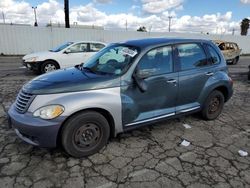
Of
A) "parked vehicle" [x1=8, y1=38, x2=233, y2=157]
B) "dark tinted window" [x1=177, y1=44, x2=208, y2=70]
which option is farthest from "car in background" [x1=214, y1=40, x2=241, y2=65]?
"dark tinted window" [x1=177, y1=44, x2=208, y2=70]

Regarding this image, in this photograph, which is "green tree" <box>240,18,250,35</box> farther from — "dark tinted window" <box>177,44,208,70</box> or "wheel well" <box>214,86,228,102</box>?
"dark tinted window" <box>177,44,208,70</box>

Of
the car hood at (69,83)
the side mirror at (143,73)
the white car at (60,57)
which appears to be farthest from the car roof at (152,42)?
the white car at (60,57)

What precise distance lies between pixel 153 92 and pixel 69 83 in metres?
1.36

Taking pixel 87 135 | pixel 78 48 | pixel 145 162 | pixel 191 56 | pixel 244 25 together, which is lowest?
pixel 145 162

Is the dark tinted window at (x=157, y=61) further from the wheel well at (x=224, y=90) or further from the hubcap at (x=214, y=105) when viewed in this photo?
the wheel well at (x=224, y=90)

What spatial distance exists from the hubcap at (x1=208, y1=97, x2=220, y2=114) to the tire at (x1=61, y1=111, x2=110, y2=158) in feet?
8.08

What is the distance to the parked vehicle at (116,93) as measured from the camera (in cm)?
326

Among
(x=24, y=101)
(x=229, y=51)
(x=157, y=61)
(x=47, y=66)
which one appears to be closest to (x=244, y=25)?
(x=229, y=51)

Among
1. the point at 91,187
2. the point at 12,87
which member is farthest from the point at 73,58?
the point at 91,187

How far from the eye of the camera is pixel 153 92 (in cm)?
397

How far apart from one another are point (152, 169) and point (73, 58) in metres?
7.90

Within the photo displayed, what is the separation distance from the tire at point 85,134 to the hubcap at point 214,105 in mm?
2461

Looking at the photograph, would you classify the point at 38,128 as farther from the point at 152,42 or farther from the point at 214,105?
the point at 214,105

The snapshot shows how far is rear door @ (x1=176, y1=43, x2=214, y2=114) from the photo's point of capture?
435 cm
